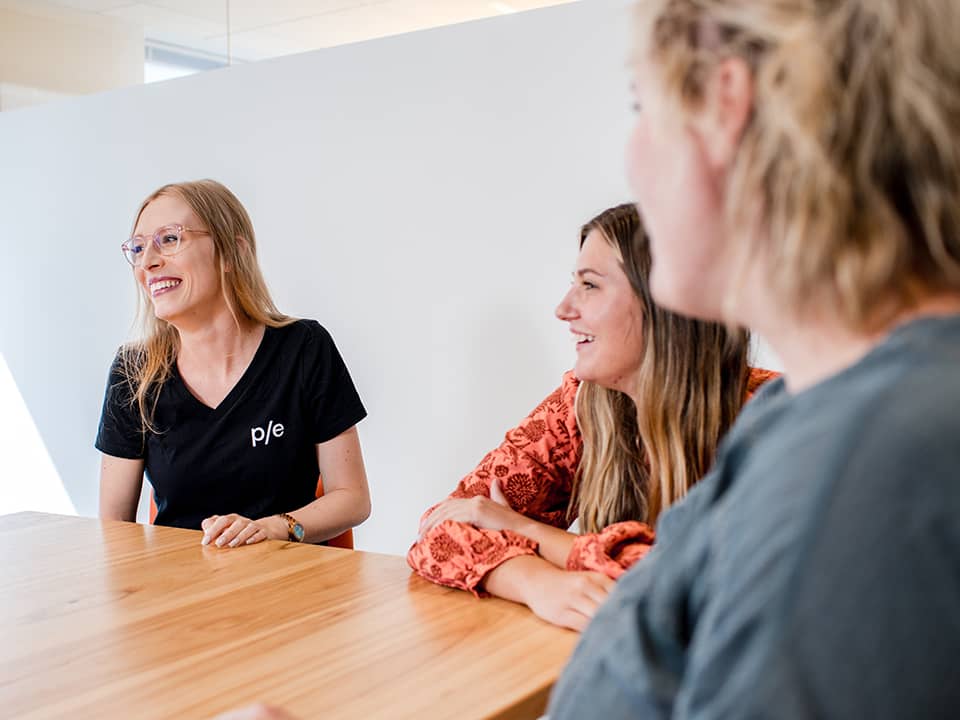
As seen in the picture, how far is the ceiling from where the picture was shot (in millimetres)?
3477

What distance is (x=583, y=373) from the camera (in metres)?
1.83

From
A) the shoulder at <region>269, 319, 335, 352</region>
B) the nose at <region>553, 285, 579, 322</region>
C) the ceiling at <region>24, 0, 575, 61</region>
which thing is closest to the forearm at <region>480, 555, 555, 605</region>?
the nose at <region>553, 285, 579, 322</region>

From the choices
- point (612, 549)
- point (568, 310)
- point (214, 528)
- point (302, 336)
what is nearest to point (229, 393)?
point (302, 336)

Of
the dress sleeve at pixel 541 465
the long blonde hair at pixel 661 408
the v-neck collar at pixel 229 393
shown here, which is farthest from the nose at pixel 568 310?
the v-neck collar at pixel 229 393

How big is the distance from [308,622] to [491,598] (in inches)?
10.4

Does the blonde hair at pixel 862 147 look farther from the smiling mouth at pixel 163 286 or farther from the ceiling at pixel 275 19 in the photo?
the ceiling at pixel 275 19

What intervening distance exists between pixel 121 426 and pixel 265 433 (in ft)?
1.15

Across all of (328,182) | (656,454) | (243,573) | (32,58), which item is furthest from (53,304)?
(656,454)

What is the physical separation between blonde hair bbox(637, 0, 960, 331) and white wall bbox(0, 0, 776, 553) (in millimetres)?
2291

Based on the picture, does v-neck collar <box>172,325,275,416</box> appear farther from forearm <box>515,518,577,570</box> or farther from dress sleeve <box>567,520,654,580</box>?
dress sleeve <box>567,520,654,580</box>

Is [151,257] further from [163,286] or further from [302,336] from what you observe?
[302,336]

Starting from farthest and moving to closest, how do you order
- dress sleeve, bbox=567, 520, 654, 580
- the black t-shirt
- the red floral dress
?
the black t-shirt < the red floral dress < dress sleeve, bbox=567, 520, 654, 580

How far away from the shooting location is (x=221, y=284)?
2588mm

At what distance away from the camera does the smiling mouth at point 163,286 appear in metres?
2.51
